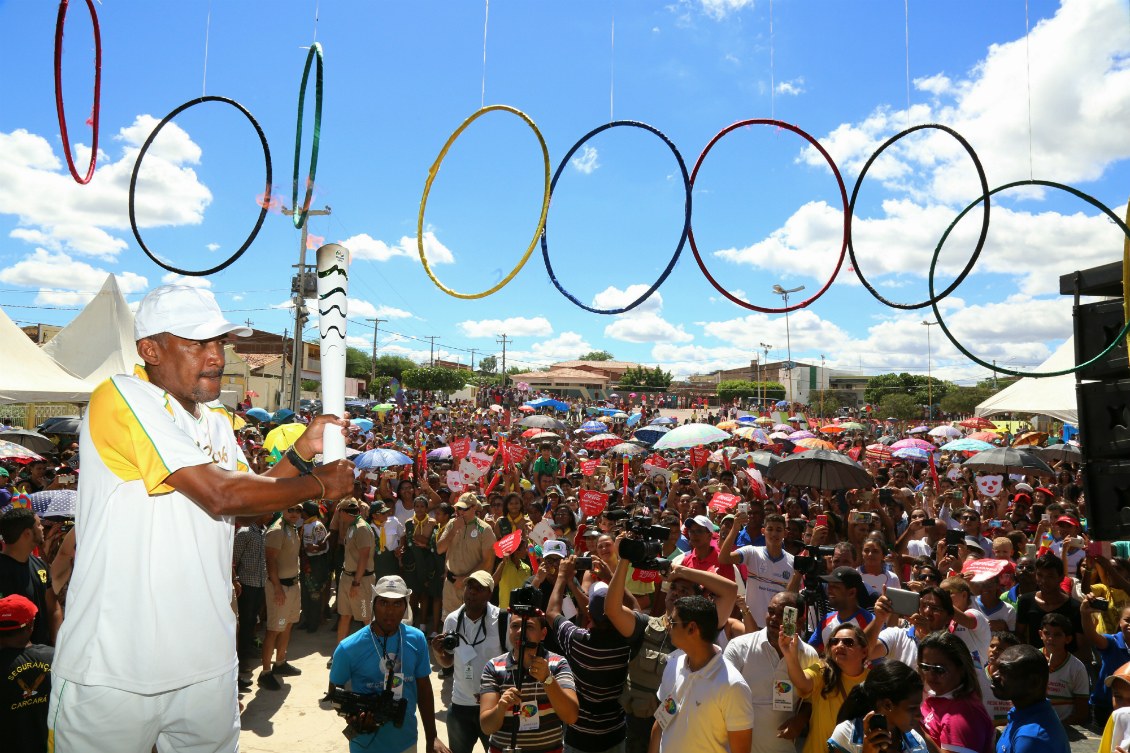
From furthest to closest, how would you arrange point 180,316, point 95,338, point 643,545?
point 95,338, point 643,545, point 180,316

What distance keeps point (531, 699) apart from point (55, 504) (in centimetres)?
617

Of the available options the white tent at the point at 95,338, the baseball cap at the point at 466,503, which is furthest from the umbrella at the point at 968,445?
the white tent at the point at 95,338

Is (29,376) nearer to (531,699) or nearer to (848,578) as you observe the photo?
(531,699)

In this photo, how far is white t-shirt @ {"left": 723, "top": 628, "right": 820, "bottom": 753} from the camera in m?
4.64

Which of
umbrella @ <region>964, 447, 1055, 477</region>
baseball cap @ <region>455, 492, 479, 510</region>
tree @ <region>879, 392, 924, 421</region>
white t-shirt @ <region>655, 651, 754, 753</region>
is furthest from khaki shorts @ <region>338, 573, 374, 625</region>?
tree @ <region>879, 392, 924, 421</region>

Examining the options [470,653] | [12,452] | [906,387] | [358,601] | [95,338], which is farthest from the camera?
[906,387]

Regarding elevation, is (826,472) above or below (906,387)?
below

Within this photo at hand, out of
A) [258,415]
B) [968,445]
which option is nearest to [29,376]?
[258,415]

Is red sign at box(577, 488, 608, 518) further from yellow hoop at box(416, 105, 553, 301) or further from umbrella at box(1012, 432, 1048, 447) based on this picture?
umbrella at box(1012, 432, 1048, 447)

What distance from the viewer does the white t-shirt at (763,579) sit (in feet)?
24.8

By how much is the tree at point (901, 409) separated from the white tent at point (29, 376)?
56.1m

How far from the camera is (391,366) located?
345 ft

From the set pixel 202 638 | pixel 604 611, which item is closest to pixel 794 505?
pixel 604 611

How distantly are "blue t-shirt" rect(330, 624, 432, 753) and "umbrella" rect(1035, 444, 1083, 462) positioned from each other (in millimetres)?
18656
